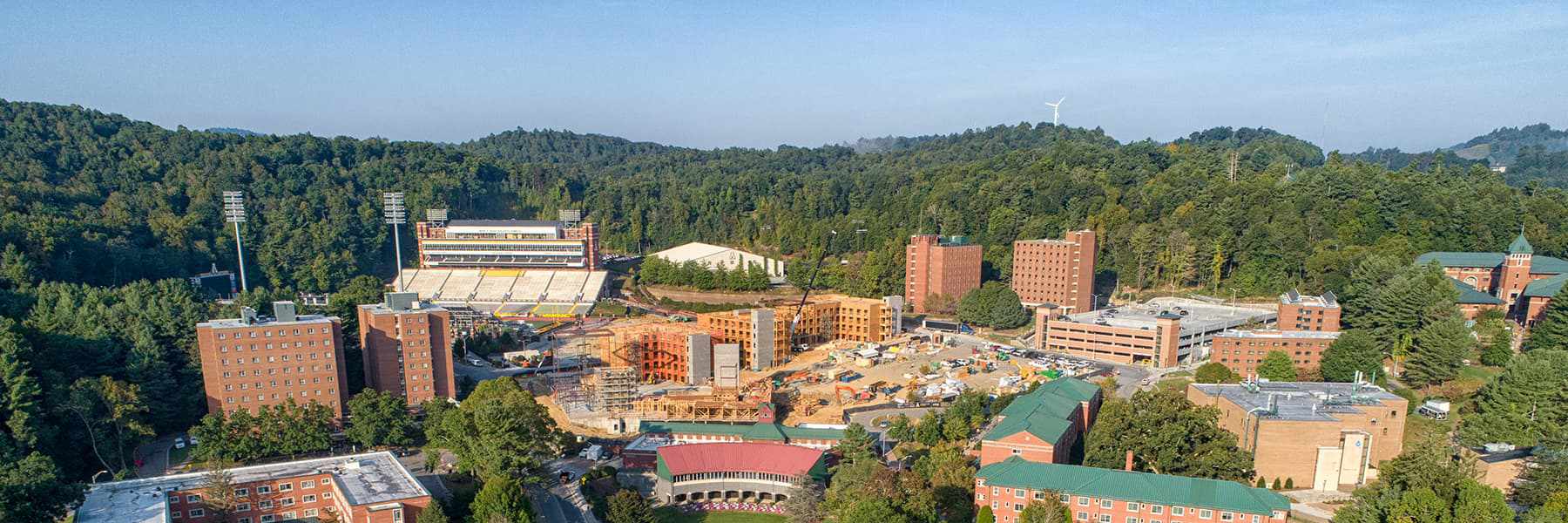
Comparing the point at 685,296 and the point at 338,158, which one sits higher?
the point at 338,158

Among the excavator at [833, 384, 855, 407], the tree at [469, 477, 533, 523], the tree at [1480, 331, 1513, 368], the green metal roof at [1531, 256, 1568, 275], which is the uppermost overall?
the green metal roof at [1531, 256, 1568, 275]

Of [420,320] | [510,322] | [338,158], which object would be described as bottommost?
[510,322]

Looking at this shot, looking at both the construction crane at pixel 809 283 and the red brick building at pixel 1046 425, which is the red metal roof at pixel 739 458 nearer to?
the red brick building at pixel 1046 425

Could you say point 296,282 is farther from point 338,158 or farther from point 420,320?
point 420,320

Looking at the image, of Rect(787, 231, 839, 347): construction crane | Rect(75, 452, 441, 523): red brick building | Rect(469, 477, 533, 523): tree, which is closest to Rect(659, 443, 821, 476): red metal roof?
Rect(469, 477, 533, 523): tree

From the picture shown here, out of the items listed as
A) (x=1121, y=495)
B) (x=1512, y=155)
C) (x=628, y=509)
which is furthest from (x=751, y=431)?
(x=1512, y=155)

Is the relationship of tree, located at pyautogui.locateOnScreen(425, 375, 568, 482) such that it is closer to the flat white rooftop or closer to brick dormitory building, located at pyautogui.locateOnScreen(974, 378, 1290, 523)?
brick dormitory building, located at pyautogui.locateOnScreen(974, 378, 1290, 523)

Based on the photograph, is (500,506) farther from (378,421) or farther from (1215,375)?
(1215,375)

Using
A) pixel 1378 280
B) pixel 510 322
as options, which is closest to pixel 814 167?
pixel 510 322
